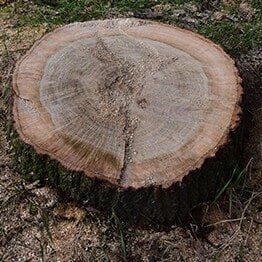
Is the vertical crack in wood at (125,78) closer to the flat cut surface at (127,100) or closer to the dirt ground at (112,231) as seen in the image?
the flat cut surface at (127,100)

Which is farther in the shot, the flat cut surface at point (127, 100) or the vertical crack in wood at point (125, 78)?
the vertical crack in wood at point (125, 78)

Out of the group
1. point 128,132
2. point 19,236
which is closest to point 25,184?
point 19,236

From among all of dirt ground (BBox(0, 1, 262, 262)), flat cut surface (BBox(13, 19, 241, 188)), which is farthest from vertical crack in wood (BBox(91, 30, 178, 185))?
dirt ground (BBox(0, 1, 262, 262))

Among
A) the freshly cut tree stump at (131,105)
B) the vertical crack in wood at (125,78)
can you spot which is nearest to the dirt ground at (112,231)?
the freshly cut tree stump at (131,105)

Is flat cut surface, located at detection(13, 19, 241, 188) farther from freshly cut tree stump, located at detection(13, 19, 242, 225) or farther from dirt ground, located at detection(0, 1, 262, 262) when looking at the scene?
dirt ground, located at detection(0, 1, 262, 262)

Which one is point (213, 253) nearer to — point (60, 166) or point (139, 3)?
point (60, 166)

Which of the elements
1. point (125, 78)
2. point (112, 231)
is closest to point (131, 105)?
point (125, 78)

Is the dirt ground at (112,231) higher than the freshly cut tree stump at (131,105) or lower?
lower
